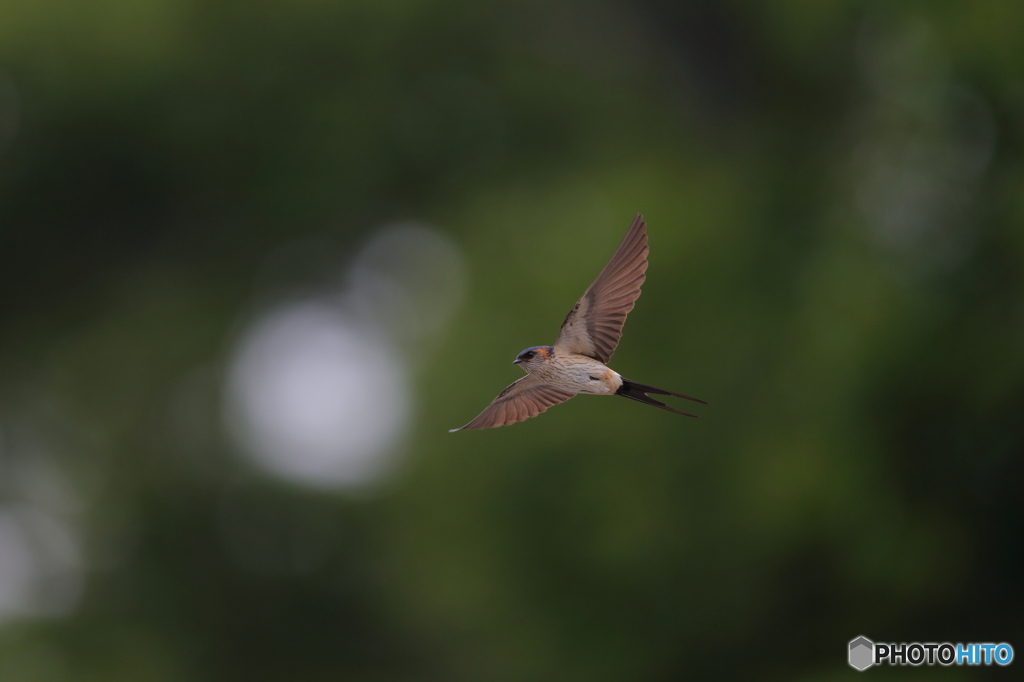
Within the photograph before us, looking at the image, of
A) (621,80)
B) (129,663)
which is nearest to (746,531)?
(621,80)

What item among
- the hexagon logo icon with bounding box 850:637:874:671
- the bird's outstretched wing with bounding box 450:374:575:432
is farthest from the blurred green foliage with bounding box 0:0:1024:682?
the bird's outstretched wing with bounding box 450:374:575:432

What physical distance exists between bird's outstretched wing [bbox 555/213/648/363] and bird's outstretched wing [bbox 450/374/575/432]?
0.19ft

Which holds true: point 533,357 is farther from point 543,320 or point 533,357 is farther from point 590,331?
point 543,320

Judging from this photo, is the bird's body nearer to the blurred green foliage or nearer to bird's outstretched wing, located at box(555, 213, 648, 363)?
bird's outstretched wing, located at box(555, 213, 648, 363)

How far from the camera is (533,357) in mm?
934

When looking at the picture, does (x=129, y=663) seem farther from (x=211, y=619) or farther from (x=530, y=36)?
(x=530, y=36)

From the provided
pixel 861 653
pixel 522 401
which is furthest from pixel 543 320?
pixel 522 401

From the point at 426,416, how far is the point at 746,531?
7.44ft

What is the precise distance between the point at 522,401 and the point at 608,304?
166 millimetres

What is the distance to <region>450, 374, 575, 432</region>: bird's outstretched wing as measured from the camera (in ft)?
3.11

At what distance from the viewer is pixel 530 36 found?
8.37 m

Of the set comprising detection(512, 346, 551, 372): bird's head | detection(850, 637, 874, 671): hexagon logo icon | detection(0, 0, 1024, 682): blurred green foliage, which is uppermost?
detection(0, 0, 1024, 682): blurred green foliage

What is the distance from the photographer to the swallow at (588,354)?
0.84 metres

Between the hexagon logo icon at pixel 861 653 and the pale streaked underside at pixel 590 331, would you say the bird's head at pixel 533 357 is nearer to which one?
the pale streaked underside at pixel 590 331
